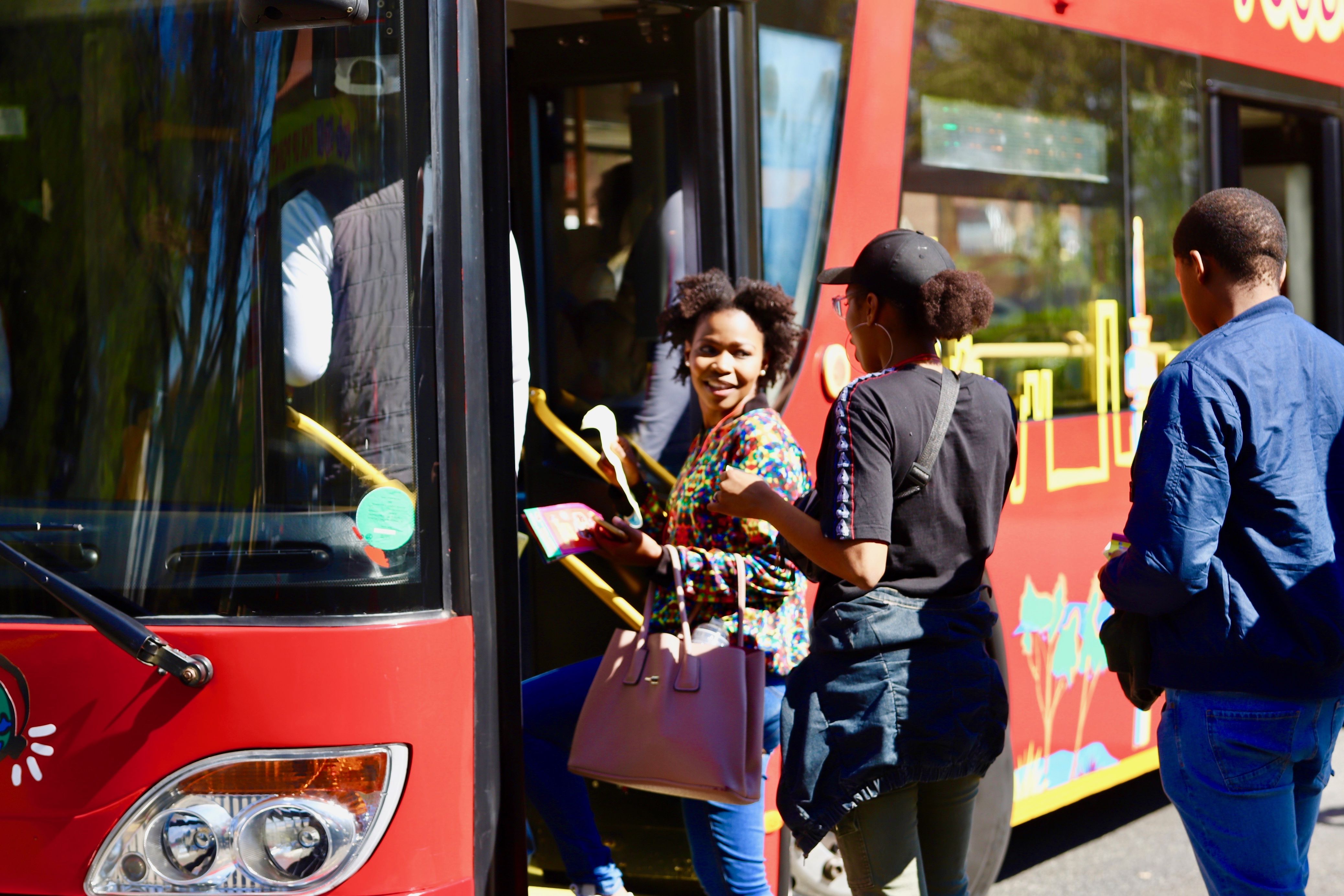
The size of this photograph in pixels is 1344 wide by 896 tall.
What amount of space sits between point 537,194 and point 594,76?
18.8 inches

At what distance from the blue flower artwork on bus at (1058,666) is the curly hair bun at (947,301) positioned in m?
1.62

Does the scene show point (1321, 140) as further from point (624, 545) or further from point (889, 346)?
point (624, 545)

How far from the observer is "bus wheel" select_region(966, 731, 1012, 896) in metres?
3.94

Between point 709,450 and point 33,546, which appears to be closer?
point 33,546

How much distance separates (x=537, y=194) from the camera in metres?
4.09

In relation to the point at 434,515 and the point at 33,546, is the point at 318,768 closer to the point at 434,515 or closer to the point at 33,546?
the point at 434,515

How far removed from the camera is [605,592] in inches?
138

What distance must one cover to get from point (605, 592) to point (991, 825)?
4.34ft

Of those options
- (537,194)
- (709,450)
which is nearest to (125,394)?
(709,450)

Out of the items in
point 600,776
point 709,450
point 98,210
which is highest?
point 98,210

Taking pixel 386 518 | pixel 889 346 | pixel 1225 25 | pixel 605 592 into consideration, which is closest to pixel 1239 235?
pixel 889 346

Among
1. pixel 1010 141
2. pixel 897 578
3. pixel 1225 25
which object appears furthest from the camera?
pixel 1225 25

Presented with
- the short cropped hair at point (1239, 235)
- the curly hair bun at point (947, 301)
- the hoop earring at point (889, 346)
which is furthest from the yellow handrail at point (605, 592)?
the short cropped hair at point (1239, 235)

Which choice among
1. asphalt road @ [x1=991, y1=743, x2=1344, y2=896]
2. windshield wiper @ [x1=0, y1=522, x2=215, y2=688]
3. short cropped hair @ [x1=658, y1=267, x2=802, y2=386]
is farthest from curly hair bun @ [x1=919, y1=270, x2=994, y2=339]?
asphalt road @ [x1=991, y1=743, x2=1344, y2=896]
